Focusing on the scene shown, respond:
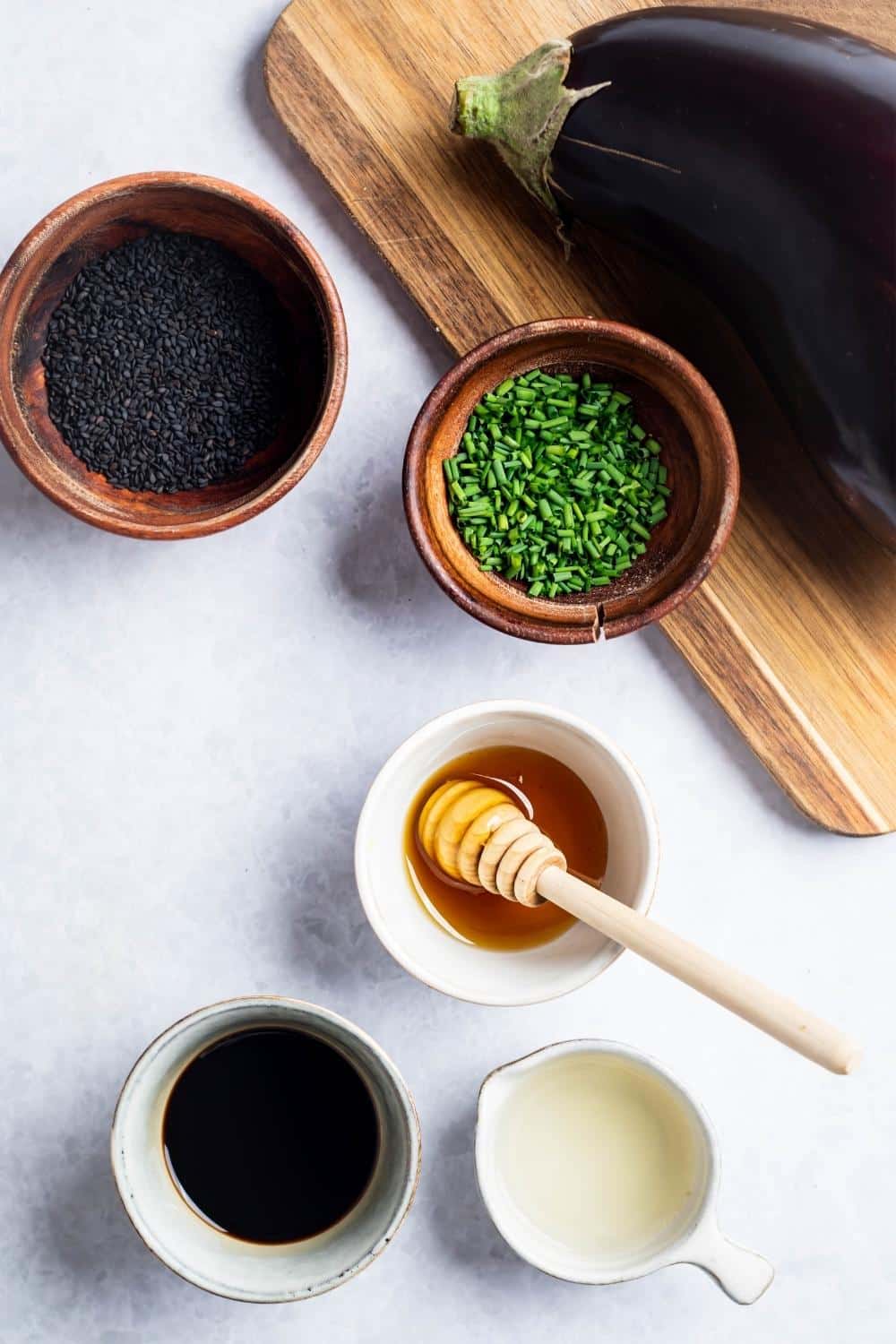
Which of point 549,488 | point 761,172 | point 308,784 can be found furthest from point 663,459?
point 308,784

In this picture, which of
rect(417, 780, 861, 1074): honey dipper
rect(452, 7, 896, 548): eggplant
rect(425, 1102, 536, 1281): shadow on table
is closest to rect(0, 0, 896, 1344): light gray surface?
rect(425, 1102, 536, 1281): shadow on table

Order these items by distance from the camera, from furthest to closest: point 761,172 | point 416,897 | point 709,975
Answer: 1. point 416,897
2. point 761,172
3. point 709,975

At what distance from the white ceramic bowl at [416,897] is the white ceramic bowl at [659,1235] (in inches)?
3.0

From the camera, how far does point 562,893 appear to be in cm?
97

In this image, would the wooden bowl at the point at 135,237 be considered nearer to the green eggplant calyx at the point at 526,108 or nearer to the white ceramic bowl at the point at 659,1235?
the green eggplant calyx at the point at 526,108

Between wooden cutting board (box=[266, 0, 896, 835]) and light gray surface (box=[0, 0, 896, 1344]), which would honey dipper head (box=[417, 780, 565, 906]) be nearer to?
light gray surface (box=[0, 0, 896, 1344])

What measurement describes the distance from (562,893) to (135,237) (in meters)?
0.75

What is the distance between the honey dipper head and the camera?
1.00 metres

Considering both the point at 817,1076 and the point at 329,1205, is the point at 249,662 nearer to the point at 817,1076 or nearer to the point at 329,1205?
the point at 329,1205

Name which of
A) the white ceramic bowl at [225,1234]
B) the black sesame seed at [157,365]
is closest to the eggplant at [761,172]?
the black sesame seed at [157,365]

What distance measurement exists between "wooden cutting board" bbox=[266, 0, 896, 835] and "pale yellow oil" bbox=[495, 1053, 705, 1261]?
336 mm

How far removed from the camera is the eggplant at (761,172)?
3.18ft

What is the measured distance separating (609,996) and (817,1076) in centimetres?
23

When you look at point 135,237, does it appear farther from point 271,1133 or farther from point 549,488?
point 271,1133
